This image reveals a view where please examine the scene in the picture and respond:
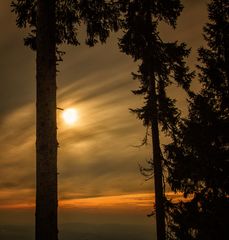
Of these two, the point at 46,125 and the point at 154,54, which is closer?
the point at 46,125

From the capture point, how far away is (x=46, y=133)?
20.9 feet

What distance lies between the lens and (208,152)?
15625 mm

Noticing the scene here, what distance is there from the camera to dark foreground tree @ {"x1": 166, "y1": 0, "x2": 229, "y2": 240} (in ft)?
48.3

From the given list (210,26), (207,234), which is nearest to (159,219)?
(207,234)

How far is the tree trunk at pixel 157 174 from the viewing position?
13859mm

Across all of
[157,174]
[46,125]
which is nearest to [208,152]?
[157,174]

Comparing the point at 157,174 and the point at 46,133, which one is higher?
the point at 46,133

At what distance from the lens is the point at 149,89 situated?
15.5 meters

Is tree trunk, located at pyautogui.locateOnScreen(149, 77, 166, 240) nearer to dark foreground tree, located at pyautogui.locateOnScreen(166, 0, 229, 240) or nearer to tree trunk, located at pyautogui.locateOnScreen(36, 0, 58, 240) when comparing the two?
dark foreground tree, located at pyautogui.locateOnScreen(166, 0, 229, 240)

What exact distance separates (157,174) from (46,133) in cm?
877

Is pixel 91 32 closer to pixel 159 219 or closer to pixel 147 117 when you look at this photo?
pixel 147 117

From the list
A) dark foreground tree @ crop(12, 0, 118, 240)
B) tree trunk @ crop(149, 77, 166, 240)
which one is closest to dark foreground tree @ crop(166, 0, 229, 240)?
tree trunk @ crop(149, 77, 166, 240)

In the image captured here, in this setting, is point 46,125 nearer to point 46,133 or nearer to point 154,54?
point 46,133

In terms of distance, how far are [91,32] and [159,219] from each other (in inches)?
319
